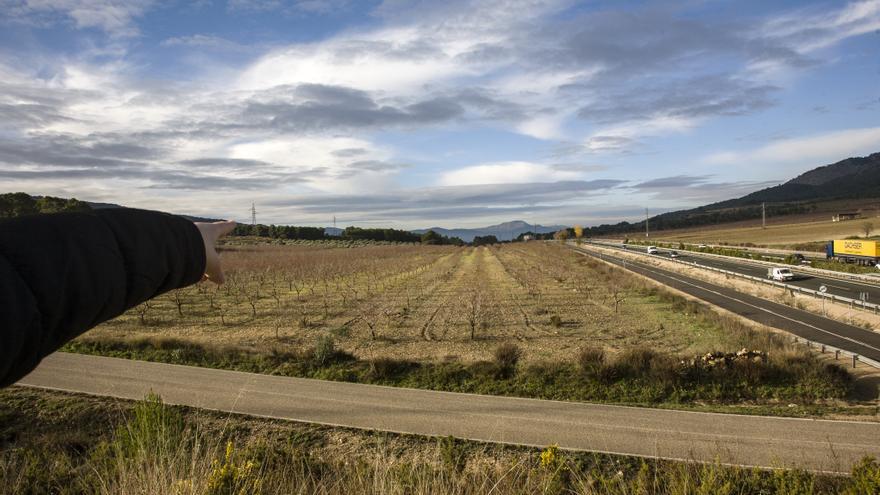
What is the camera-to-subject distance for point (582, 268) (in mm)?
59656

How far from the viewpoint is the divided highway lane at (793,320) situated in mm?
21484

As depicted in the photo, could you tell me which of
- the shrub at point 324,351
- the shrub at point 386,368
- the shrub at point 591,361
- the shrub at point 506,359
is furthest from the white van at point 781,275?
the shrub at point 324,351

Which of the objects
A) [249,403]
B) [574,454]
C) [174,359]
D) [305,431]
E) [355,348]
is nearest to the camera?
[574,454]

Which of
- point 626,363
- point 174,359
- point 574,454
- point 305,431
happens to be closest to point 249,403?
point 305,431

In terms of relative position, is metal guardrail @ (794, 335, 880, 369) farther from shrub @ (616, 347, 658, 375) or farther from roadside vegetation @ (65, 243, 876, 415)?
shrub @ (616, 347, 658, 375)

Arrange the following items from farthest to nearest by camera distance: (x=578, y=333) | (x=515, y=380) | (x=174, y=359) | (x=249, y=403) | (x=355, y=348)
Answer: (x=578, y=333) → (x=355, y=348) → (x=174, y=359) → (x=515, y=380) → (x=249, y=403)

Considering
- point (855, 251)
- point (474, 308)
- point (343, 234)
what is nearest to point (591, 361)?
point (474, 308)

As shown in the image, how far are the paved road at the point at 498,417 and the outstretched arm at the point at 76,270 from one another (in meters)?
11.0

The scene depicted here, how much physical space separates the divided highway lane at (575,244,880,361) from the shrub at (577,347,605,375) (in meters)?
9.87

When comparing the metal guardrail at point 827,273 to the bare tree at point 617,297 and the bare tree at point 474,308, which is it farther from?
the bare tree at point 474,308

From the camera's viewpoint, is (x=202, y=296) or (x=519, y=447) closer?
(x=519, y=447)

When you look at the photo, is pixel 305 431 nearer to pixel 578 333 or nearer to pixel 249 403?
pixel 249 403

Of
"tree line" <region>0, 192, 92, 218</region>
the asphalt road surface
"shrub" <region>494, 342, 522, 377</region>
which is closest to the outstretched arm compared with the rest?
"shrub" <region>494, 342, 522, 377</region>

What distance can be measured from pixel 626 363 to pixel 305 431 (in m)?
10.7
